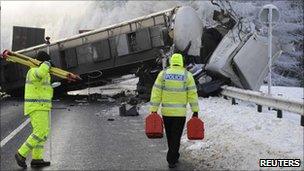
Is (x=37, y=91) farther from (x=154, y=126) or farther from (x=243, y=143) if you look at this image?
(x=243, y=143)

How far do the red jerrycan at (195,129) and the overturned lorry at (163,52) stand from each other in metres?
10.1

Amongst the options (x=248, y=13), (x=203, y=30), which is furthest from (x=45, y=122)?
(x=248, y=13)

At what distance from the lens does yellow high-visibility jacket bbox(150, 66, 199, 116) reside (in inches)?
285

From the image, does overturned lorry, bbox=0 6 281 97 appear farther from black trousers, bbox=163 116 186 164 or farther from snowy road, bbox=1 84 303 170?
black trousers, bbox=163 116 186 164

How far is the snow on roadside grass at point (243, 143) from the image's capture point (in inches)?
283

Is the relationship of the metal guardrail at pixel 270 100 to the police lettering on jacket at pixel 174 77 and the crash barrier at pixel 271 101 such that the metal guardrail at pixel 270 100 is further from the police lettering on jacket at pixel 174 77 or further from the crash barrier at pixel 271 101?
the police lettering on jacket at pixel 174 77

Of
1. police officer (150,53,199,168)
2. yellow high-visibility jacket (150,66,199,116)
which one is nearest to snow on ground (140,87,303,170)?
police officer (150,53,199,168)

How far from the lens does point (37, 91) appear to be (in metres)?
7.84

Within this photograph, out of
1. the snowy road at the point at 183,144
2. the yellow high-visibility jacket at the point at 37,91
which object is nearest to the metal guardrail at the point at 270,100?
the snowy road at the point at 183,144

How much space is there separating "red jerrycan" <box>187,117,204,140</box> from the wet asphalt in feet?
1.42

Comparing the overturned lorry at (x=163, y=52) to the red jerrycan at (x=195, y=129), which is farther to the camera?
the overturned lorry at (x=163, y=52)

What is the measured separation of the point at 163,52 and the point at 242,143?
38.1ft

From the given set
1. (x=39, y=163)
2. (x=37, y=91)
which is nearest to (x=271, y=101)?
(x=37, y=91)

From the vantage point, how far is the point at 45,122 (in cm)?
783
